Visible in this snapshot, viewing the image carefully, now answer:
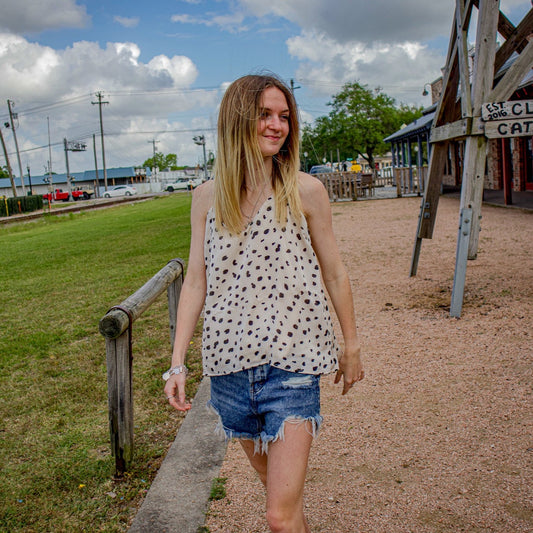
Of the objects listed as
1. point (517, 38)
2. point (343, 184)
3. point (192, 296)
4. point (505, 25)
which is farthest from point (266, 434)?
point (343, 184)

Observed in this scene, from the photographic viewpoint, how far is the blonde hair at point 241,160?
6.64 feet

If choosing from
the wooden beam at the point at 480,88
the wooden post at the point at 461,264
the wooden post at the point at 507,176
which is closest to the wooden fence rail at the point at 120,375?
the wooden post at the point at 461,264

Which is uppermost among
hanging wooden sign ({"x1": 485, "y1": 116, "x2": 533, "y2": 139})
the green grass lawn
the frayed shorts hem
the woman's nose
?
hanging wooden sign ({"x1": 485, "y1": 116, "x2": 533, "y2": 139})

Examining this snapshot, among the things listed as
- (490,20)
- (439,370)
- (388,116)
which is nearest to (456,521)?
(439,370)

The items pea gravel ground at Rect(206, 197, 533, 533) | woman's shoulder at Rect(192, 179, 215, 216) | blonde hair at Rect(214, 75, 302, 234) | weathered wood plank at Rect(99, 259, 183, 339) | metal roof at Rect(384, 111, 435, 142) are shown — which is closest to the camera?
blonde hair at Rect(214, 75, 302, 234)

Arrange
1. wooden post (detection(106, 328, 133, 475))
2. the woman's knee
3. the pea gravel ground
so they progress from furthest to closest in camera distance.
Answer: wooden post (detection(106, 328, 133, 475))
the pea gravel ground
the woman's knee

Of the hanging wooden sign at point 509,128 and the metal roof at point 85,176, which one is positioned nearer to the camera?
the hanging wooden sign at point 509,128

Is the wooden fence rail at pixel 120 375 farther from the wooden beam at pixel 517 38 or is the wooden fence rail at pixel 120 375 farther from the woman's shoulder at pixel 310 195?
the wooden beam at pixel 517 38

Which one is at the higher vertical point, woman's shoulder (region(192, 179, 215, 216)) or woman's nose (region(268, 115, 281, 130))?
woman's nose (region(268, 115, 281, 130))

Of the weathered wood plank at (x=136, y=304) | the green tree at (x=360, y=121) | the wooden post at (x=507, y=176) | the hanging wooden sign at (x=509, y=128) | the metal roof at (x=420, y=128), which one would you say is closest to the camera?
the weathered wood plank at (x=136, y=304)

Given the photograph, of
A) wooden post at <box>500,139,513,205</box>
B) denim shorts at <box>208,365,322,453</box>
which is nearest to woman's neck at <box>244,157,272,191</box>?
denim shorts at <box>208,365,322,453</box>

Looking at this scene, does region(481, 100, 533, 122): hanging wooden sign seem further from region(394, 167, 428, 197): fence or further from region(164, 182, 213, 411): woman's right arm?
region(394, 167, 428, 197): fence

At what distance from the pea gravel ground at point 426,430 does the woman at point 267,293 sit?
93 centimetres

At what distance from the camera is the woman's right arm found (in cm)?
216
